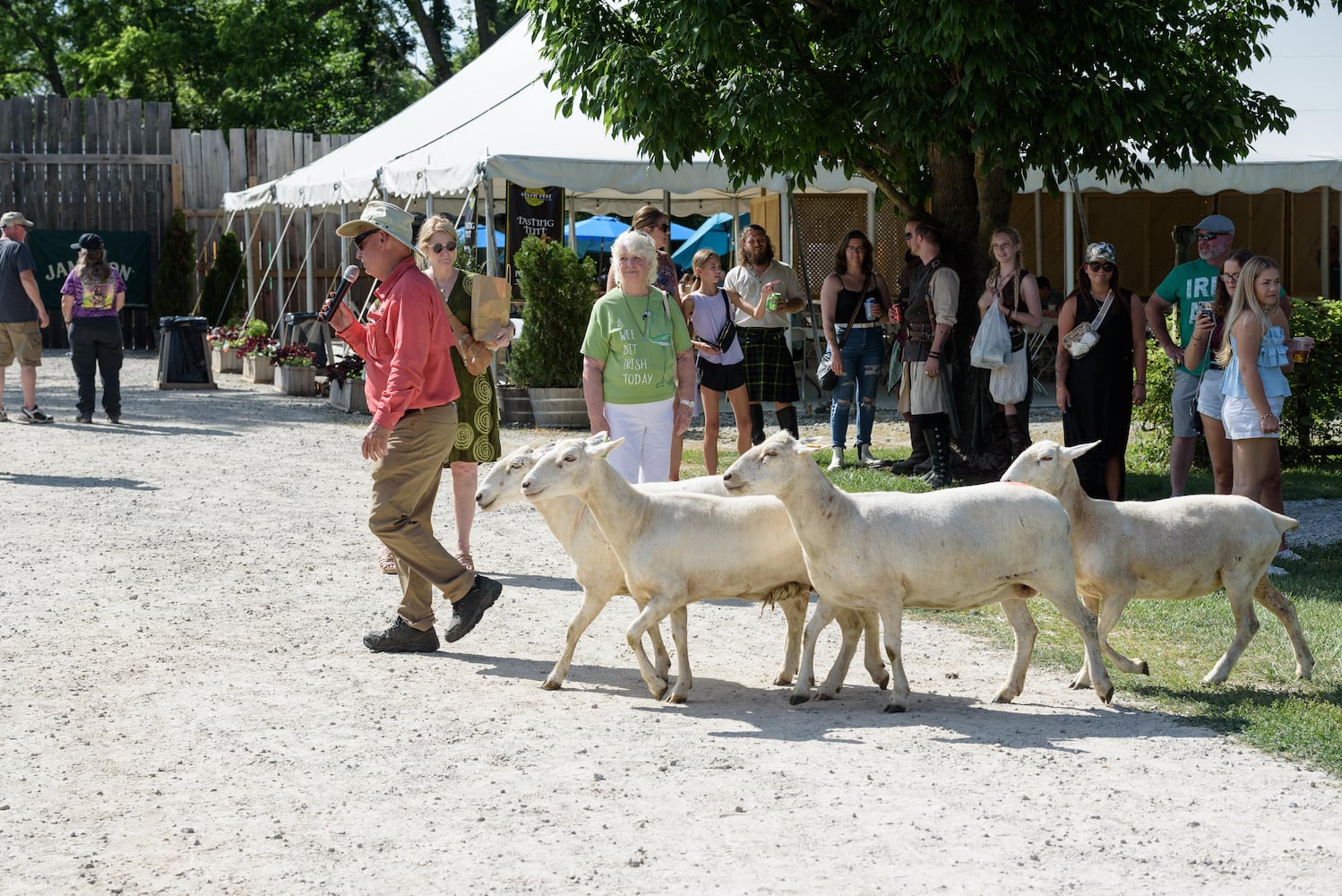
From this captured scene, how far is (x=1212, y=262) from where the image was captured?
9523 millimetres

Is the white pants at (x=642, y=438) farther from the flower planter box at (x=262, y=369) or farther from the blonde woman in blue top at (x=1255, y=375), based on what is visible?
the flower planter box at (x=262, y=369)

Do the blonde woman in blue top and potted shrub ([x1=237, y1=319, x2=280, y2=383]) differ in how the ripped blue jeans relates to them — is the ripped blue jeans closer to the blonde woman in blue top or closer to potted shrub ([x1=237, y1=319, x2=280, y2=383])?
the blonde woman in blue top

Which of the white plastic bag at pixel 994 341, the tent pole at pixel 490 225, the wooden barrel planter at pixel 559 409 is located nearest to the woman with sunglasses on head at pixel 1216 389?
the white plastic bag at pixel 994 341

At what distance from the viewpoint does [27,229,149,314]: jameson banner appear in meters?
27.1

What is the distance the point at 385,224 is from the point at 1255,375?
4651mm

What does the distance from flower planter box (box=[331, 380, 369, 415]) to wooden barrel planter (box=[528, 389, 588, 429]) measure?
259cm

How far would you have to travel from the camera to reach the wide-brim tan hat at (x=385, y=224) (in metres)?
6.61

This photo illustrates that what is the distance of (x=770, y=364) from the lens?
12047mm

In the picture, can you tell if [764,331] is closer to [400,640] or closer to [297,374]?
[400,640]

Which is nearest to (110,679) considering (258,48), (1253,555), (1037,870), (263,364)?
(1037,870)

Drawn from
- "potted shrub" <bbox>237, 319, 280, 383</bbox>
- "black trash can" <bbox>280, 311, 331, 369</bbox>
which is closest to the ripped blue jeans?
"black trash can" <bbox>280, 311, 331, 369</bbox>

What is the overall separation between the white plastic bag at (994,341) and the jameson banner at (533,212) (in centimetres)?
725

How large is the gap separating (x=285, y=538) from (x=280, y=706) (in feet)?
13.0

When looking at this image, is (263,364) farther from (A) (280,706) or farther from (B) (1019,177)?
(A) (280,706)
